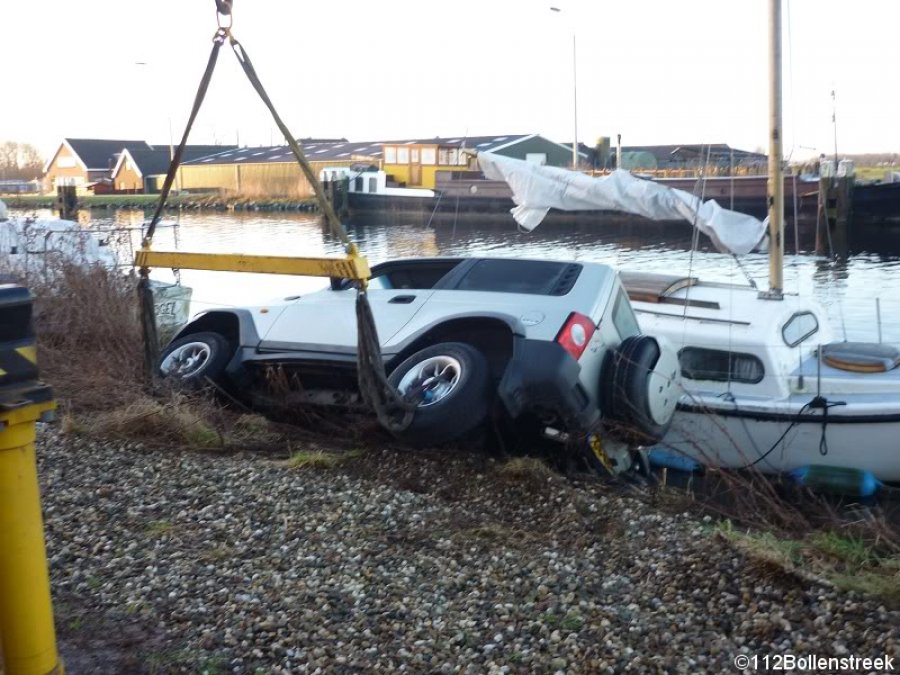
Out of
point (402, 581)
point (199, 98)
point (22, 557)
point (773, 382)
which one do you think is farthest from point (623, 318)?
point (22, 557)

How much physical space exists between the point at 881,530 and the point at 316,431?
13.6 feet

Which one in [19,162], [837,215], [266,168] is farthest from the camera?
[19,162]

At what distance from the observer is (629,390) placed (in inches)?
276

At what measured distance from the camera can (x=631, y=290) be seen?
1198 centimetres

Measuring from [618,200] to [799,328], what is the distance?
6.55m

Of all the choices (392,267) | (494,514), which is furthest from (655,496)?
(392,267)

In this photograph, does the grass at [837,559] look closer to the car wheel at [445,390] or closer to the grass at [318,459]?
the car wheel at [445,390]

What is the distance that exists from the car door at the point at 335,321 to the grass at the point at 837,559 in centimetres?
325

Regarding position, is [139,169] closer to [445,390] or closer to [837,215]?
[837,215]

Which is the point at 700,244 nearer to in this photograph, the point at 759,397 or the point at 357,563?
the point at 759,397

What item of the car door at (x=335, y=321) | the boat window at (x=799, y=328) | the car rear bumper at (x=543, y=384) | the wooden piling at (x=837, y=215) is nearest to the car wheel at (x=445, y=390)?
the car rear bumper at (x=543, y=384)

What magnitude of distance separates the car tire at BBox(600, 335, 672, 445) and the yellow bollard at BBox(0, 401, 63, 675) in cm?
447

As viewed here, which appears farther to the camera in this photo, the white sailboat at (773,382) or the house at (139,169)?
the house at (139,169)

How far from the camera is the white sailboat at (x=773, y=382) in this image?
9719mm
